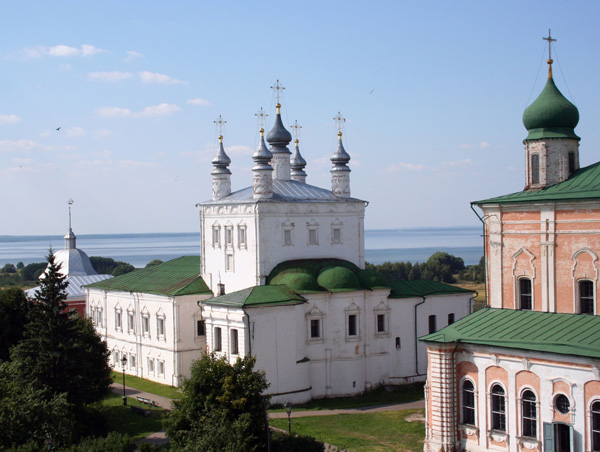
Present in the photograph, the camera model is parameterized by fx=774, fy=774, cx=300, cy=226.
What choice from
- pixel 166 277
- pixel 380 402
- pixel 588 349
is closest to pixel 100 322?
pixel 166 277

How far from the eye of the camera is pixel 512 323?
22000mm

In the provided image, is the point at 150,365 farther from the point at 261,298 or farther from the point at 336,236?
the point at 336,236

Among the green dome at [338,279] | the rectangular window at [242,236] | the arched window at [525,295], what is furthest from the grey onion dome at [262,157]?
the arched window at [525,295]

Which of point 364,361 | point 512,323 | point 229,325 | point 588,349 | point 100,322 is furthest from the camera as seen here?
point 100,322

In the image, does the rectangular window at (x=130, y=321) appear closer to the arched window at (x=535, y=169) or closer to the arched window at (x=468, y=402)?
the arched window at (x=468, y=402)

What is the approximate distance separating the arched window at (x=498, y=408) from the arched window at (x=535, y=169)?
690cm

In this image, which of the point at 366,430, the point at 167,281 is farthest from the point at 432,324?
the point at 167,281

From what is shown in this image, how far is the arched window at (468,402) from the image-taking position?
2153 centimetres

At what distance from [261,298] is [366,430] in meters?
6.73

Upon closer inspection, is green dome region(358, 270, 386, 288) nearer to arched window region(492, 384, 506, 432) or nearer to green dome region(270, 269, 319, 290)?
green dome region(270, 269, 319, 290)

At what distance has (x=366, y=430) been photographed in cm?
2533

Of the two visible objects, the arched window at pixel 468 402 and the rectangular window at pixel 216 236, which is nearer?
the arched window at pixel 468 402

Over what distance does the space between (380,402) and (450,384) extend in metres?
8.72

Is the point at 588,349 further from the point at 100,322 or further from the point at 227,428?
the point at 100,322
